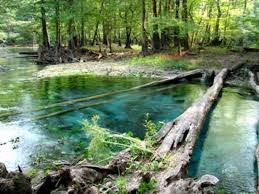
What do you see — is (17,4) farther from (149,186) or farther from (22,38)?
(22,38)

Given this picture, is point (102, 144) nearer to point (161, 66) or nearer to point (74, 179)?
point (74, 179)

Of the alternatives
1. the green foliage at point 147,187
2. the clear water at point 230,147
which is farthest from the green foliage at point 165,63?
the green foliage at point 147,187

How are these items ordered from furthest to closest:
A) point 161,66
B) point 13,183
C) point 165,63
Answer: point 165,63 → point 161,66 → point 13,183

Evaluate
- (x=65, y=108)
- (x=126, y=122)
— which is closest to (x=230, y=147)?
(x=126, y=122)

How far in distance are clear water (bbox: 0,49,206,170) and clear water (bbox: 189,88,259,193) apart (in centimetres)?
167

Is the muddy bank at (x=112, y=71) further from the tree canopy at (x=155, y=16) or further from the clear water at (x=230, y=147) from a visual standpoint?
the clear water at (x=230, y=147)

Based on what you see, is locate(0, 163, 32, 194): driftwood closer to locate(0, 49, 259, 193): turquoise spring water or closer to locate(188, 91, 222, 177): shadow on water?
locate(0, 49, 259, 193): turquoise spring water

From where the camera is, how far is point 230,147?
908 cm

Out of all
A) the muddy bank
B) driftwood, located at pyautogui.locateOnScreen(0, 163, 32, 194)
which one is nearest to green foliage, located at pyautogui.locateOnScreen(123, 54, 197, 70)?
the muddy bank

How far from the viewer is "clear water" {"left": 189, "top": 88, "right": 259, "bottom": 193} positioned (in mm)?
7125

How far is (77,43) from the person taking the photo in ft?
121

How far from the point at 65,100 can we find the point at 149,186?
10.1 metres

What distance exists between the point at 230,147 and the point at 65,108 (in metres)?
6.47

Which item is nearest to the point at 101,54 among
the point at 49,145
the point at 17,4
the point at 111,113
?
the point at 17,4
